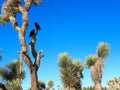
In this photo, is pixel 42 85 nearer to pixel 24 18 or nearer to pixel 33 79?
pixel 24 18

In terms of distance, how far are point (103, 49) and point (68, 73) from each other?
9.78 ft

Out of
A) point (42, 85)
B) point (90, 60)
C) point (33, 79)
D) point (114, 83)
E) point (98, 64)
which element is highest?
point (114, 83)

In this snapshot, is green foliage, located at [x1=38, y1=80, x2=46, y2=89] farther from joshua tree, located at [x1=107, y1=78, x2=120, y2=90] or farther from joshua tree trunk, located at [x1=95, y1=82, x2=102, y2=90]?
joshua tree, located at [x1=107, y1=78, x2=120, y2=90]

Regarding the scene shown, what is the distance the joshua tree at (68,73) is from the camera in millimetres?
22484

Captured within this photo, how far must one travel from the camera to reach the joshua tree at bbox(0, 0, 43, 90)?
50.0 feet

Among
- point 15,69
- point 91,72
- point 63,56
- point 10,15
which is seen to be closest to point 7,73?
point 15,69

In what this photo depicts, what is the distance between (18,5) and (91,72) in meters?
8.42

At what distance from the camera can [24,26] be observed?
15969 mm

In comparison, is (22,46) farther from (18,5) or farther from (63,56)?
(63,56)

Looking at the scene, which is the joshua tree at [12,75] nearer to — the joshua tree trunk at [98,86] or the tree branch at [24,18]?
the joshua tree trunk at [98,86]

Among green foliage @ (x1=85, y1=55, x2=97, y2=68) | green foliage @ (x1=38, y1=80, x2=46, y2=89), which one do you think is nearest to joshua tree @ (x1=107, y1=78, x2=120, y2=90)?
green foliage @ (x1=38, y1=80, x2=46, y2=89)

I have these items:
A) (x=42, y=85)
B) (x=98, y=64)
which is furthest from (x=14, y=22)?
(x=42, y=85)

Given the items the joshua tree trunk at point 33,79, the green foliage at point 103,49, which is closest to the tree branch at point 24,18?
the joshua tree trunk at point 33,79

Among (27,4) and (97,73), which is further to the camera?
(97,73)
